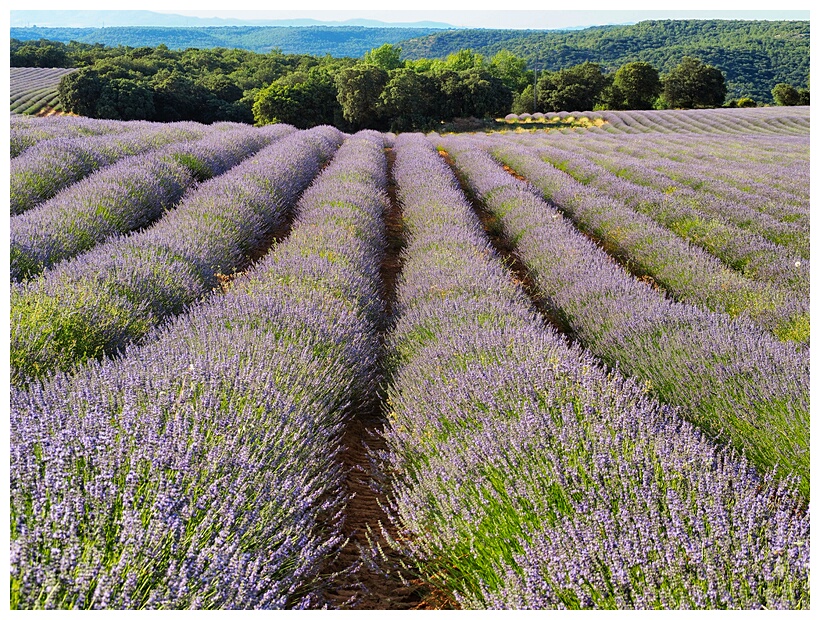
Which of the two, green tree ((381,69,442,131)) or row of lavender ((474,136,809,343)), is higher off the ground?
green tree ((381,69,442,131))

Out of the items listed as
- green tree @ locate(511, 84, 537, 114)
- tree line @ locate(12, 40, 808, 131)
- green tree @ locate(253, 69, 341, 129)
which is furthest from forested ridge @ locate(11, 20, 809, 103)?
green tree @ locate(253, 69, 341, 129)

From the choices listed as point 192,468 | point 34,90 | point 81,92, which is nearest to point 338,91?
point 81,92

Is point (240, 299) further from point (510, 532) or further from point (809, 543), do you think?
point (809, 543)

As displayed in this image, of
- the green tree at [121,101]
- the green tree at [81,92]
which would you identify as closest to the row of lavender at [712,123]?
the green tree at [121,101]

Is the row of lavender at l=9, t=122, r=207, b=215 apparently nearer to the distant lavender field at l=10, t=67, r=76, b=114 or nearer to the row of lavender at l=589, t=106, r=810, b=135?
the row of lavender at l=589, t=106, r=810, b=135

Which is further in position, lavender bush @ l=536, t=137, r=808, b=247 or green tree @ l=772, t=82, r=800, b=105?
green tree @ l=772, t=82, r=800, b=105
